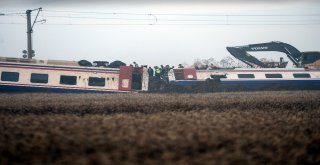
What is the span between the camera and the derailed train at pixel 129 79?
27.9 m

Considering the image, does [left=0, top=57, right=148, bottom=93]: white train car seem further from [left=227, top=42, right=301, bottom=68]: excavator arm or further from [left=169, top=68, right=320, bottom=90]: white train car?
[left=227, top=42, right=301, bottom=68]: excavator arm

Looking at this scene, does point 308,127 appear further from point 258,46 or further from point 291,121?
point 258,46

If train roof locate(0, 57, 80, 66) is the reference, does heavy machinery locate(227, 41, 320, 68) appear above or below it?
above

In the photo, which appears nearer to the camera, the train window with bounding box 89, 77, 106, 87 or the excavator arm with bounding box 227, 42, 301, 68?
the train window with bounding box 89, 77, 106, 87

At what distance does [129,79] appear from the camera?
29547 millimetres

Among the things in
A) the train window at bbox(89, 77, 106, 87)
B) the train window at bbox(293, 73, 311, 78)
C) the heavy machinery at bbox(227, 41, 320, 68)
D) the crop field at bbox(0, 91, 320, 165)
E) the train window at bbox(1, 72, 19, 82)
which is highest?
the heavy machinery at bbox(227, 41, 320, 68)

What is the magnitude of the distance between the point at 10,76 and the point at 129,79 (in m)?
10.3

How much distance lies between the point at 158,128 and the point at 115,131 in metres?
0.95

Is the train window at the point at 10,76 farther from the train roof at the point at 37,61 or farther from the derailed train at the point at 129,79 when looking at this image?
the train roof at the point at 37,61

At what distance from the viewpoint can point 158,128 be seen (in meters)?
6.95

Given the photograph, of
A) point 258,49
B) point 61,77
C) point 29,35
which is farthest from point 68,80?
point 258,49

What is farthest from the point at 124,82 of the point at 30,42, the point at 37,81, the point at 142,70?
the point at 30,42

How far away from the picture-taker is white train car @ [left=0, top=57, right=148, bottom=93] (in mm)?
27750

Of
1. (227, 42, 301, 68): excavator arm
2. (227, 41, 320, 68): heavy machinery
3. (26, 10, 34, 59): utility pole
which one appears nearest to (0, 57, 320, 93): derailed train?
(227, 41, 320, 68): heavy machinery
